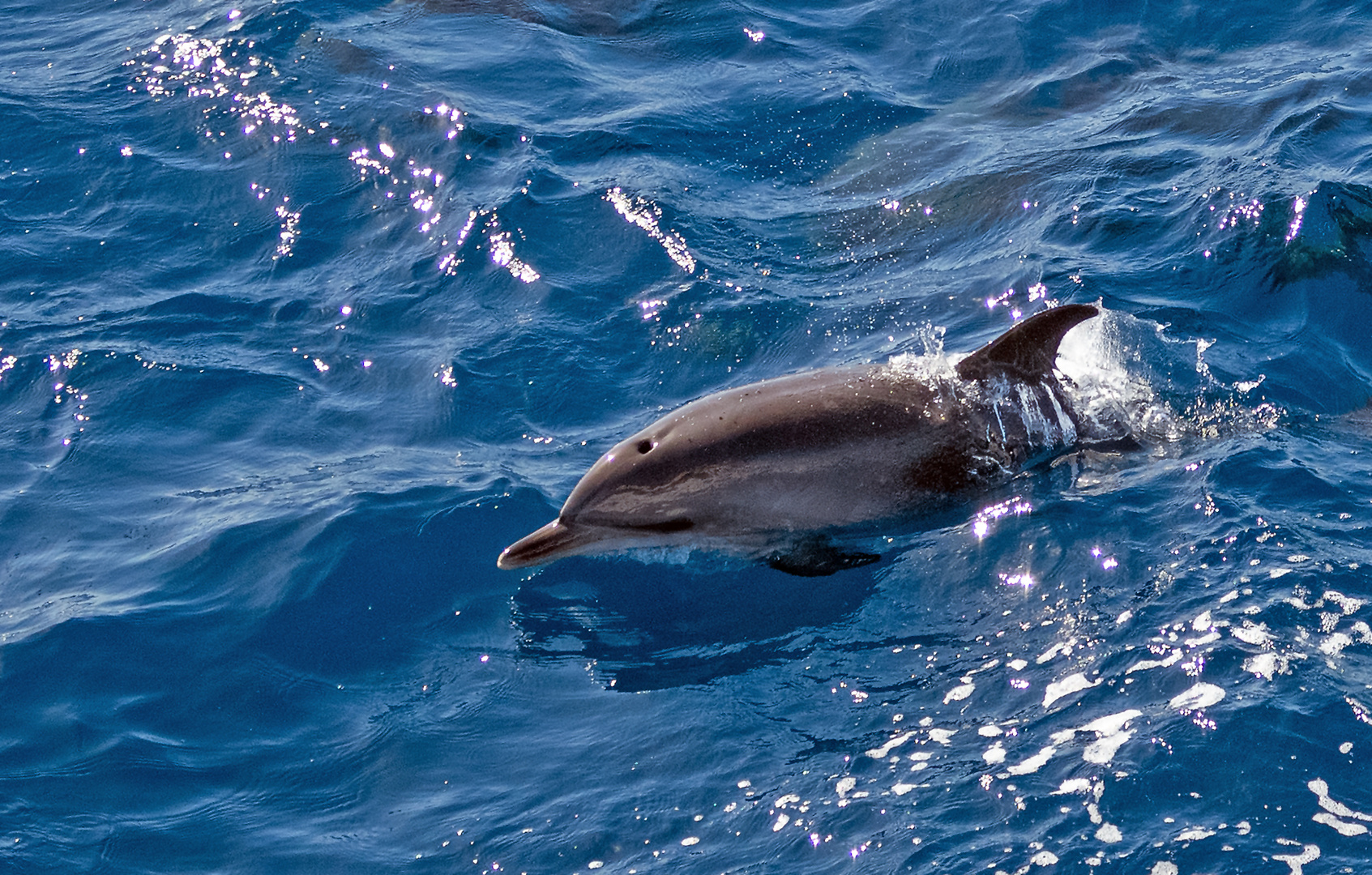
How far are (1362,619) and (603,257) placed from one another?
22.1ft

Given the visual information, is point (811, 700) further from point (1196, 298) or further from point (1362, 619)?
point (1196, 298)

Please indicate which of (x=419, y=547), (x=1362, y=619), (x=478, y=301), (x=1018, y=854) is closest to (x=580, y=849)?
(x=1018, y=854)

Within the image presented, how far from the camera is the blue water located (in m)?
6.73

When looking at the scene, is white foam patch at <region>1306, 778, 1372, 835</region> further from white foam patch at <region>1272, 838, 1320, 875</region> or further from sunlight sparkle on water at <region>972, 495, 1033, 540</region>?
sunlight sparkle on water at <region>972, 495, 1033, 540</region>

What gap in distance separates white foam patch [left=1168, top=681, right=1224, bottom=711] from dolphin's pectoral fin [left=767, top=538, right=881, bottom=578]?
2.03 metres

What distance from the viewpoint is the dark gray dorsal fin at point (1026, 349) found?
29.1ft

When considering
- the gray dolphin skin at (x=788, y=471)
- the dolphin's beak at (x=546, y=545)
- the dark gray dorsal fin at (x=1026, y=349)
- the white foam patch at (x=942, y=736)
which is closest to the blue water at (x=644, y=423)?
the white foam patch at (x=942, y=736)

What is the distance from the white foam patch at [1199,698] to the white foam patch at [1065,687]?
408 millimetres

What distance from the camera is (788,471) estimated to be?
843 centimetres

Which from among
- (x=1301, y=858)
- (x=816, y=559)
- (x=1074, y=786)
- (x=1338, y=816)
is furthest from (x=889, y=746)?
(x=1338, y=816)

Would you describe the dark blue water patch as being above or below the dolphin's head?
below

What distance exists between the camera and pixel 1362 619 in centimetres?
720

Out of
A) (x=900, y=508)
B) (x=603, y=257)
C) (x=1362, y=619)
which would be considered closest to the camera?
(x=1362, y=619)

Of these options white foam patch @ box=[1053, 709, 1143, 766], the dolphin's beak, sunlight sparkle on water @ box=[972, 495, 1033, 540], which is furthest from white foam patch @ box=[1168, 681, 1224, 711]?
the dolphin's beak
